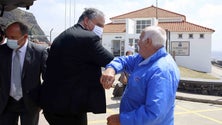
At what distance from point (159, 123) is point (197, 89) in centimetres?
1293

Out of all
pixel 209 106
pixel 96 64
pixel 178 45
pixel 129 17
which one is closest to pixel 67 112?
pixel 96 64

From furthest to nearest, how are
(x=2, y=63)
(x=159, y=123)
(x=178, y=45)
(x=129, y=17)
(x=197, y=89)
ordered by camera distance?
(x=129, y=17) → (x=178, y=45) → (x=197, y=89) → (x=2, y=63) → (x=159, y=123)

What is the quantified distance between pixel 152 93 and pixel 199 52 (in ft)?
150

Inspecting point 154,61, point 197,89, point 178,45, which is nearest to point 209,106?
point 197,89

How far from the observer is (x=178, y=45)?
152ft

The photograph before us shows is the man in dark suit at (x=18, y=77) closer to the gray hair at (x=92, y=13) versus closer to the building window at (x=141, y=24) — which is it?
the gray hair at (x=92, y=13)

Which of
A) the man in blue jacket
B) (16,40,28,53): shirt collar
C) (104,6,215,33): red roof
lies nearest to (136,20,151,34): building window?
(104,6,215,33): red roof

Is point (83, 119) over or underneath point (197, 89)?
over

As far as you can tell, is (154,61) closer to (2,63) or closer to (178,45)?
(2,63)

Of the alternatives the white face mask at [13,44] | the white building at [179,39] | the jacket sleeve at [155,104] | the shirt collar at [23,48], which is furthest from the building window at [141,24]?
the jacket sleeve at [155,104]

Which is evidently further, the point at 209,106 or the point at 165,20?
the point at 165,20

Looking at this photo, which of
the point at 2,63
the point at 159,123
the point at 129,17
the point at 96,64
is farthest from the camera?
the point at 129,17

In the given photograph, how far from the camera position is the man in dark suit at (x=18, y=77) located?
13.9 ft

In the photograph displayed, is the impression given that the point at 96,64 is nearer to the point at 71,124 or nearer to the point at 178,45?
the point at 71,124
